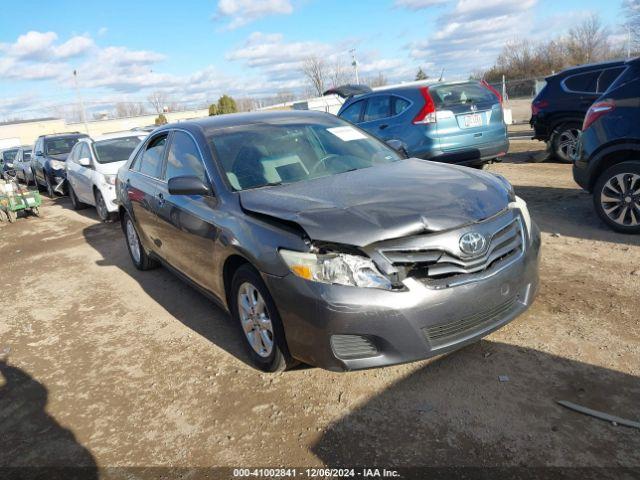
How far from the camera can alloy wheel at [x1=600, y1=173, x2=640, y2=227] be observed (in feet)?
16.9

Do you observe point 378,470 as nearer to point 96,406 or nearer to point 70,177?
point 96,406

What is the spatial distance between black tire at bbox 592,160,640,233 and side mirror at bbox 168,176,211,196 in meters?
4.14

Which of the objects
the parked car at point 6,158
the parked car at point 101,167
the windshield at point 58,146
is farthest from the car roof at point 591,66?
the parked car at point 6,158

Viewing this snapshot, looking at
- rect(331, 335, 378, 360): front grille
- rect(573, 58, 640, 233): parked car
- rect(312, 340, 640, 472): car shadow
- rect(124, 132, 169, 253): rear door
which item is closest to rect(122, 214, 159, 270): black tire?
rect(124, 132, 169, 253): rear door

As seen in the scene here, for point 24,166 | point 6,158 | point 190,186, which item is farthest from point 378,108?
point 6,158

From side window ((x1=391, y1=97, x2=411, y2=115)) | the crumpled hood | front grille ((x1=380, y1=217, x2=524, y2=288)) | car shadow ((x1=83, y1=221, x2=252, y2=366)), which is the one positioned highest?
side window ((x1=391, y1=97, x2=411, y2=115))

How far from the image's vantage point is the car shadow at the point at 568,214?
209 inches

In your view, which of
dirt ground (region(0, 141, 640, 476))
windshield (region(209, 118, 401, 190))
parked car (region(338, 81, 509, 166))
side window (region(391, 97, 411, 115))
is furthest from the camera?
side window (region(391, 97, 411, 115))

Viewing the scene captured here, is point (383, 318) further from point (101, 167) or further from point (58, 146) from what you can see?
point (58, 146)

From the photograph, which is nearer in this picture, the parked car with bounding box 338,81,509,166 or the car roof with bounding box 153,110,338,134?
the car roof with bounding box 153,110,338,134

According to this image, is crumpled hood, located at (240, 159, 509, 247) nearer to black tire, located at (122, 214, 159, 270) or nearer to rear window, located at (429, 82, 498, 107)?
black tire, located at (122, 214, 159, 270)

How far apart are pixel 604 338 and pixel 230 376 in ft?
8.10

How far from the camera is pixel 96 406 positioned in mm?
3379

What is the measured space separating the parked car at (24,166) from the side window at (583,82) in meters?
17.1
